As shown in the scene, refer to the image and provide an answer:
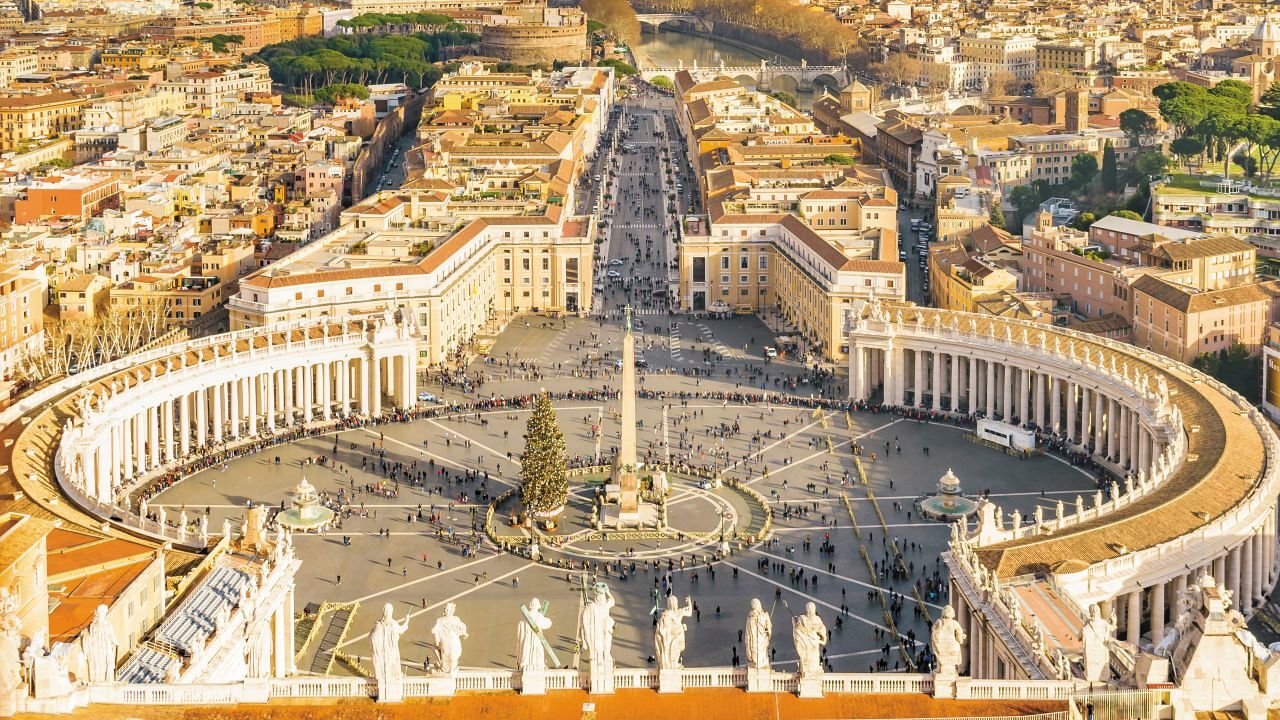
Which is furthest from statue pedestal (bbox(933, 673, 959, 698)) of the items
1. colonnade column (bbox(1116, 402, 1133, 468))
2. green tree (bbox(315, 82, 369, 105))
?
green tree (bbox(315, 82, 369, 105))

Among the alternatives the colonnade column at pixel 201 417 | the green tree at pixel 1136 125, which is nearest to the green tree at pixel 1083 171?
the green tree at pixel 1136 125

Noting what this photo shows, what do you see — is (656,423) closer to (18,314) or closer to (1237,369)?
(1237,369)

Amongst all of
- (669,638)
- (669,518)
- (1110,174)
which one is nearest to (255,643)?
(669,638)

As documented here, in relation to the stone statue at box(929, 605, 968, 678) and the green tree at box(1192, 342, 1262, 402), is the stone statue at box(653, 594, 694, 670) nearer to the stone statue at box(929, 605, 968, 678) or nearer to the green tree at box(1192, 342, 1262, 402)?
the stone statue at box(929, 605, 968, 678)

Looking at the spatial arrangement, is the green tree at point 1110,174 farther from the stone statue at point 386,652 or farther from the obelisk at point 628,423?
the stone statue at point 386,652

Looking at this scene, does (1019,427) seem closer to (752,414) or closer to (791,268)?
(752,414)

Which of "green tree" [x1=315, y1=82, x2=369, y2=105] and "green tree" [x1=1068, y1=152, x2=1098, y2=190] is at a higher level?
"green tree" [x1=315, y1=82, x2=369, y2=105]
